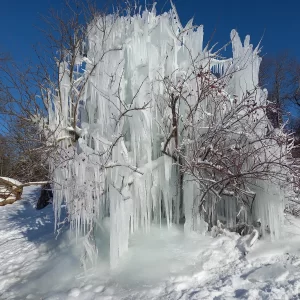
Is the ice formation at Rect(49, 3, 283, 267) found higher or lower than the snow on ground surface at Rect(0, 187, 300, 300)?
higher

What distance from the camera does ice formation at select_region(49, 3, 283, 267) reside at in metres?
4.29

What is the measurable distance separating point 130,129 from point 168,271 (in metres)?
2.21

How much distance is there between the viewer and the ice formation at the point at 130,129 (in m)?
4.29

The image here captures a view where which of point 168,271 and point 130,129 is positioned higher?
point 130,129

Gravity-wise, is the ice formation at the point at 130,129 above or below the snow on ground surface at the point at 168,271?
above

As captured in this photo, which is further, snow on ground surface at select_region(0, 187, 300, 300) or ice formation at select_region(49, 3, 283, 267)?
ice formation at select_region(49, 3, 283, 267)

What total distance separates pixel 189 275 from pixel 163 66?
10.6 feet

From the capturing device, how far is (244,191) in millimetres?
4312

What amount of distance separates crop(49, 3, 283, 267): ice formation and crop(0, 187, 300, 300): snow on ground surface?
28cm

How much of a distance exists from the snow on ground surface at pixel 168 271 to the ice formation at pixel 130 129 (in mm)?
283

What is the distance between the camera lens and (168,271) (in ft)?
12.1

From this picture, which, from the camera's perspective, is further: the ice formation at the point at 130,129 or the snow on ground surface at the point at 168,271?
the ice formation at the point at 130,129

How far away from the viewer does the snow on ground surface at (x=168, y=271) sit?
10.6ft

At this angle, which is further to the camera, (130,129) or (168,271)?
(130,129)
